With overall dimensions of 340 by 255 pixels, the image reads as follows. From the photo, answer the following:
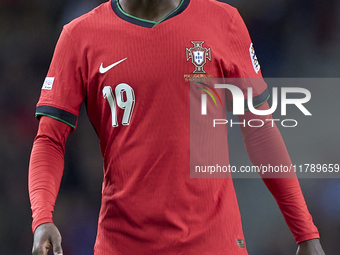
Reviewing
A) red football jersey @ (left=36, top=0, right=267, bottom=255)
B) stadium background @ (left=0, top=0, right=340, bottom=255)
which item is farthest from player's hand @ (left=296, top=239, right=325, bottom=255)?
stadium background @ (left=0, top=0, right=340, bottom=255)

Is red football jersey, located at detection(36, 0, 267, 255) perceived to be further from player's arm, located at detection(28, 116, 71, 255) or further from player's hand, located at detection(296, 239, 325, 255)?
player's hand, located at detection(296, 239, 325, 255)

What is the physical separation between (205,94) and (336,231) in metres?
2.78

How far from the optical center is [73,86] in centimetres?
192

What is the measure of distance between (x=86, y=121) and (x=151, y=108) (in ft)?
8.52

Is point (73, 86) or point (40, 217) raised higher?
point (73, 86)

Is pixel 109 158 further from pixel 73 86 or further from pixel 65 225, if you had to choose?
pixel 65 225

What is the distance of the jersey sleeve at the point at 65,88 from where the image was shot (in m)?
1.89

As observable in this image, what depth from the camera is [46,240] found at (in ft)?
5.50

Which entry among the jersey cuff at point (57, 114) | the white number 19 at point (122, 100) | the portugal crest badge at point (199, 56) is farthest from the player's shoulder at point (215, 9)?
the jersey cuff at point (57, 114)

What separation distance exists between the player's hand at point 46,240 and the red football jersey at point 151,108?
0.75 ft

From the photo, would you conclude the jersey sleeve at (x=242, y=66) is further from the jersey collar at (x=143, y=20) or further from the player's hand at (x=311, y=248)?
the player's hand at (x=311, y=248)

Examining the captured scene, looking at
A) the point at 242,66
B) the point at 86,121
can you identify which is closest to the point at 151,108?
the point at 242,66

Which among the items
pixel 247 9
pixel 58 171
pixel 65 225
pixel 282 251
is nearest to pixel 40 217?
pixel 58 171

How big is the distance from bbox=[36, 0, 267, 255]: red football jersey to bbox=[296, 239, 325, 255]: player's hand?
0.27 metres
